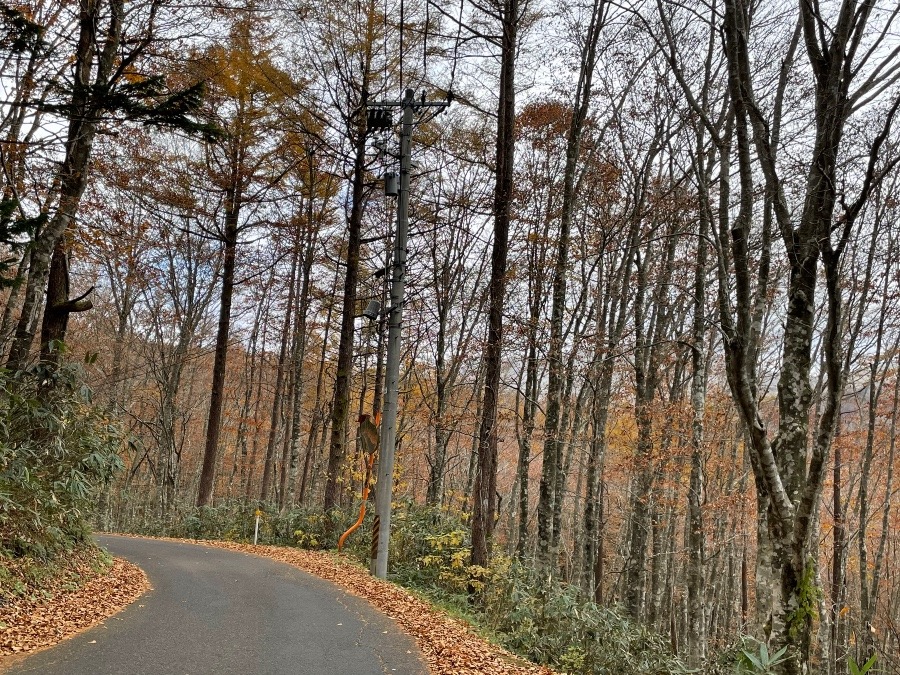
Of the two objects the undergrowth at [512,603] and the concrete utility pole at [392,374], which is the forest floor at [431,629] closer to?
the undergrowth at [512,603]

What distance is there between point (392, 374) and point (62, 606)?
552cm

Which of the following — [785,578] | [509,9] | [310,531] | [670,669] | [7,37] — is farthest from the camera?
[310,531]

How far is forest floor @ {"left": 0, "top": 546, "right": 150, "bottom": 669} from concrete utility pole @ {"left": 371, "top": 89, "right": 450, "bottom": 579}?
3624mm

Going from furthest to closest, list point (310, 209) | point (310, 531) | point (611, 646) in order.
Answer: point (310, 209)
point (310, 531)
point (611, 646)

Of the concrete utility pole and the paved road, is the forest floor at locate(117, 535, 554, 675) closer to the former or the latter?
the paved road

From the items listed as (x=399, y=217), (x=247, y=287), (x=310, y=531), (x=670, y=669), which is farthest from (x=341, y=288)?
(x=670, y=669)

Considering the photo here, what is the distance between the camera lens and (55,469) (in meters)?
7.71

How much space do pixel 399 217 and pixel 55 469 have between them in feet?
22.2

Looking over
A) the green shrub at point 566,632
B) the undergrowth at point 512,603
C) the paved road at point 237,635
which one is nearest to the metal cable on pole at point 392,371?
the undergrowth at point 512,603

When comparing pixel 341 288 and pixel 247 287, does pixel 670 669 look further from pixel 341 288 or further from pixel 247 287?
pixel 247 287

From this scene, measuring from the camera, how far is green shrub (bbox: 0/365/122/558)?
22.0 feet

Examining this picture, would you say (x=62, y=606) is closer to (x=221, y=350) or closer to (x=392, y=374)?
(x=392, y=374)

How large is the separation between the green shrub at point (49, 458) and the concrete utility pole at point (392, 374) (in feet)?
13.9

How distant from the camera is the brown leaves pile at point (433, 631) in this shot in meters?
5.53
